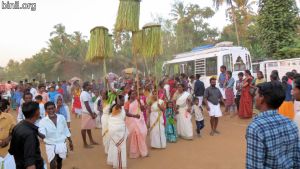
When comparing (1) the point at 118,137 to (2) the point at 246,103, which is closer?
(1) the point at 118,137

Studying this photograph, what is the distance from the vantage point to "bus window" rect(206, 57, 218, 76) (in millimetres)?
15300

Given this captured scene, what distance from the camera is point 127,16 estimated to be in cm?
680

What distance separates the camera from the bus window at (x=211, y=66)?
1530 centimetres

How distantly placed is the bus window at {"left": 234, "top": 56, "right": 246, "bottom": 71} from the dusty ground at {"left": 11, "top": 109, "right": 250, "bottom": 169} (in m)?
6.05

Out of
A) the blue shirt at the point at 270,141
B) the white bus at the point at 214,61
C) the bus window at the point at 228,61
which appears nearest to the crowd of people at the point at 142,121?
the blue shirt at the point at 270,141

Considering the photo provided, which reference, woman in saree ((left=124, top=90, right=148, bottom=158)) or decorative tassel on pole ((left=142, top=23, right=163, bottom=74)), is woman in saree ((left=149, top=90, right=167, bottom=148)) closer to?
woman in saree ((left=124, top=90, right=148, bottom=158))

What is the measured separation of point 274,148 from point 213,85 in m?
6.79

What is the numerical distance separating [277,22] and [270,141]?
51.7 ft

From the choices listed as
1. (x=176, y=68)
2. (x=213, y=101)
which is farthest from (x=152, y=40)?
(x=176, y=68)

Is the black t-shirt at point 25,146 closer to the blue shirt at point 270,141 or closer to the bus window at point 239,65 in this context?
the blue shirt at point 270,141

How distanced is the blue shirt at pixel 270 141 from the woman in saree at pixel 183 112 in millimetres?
6230

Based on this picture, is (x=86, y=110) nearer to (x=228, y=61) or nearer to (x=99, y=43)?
(x=99, y=43)

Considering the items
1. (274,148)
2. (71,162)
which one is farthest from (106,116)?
(274,148)

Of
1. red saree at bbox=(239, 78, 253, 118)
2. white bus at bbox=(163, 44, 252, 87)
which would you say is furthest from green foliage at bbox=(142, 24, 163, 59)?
white bus at bbox=(163, 44, 252, 87)
